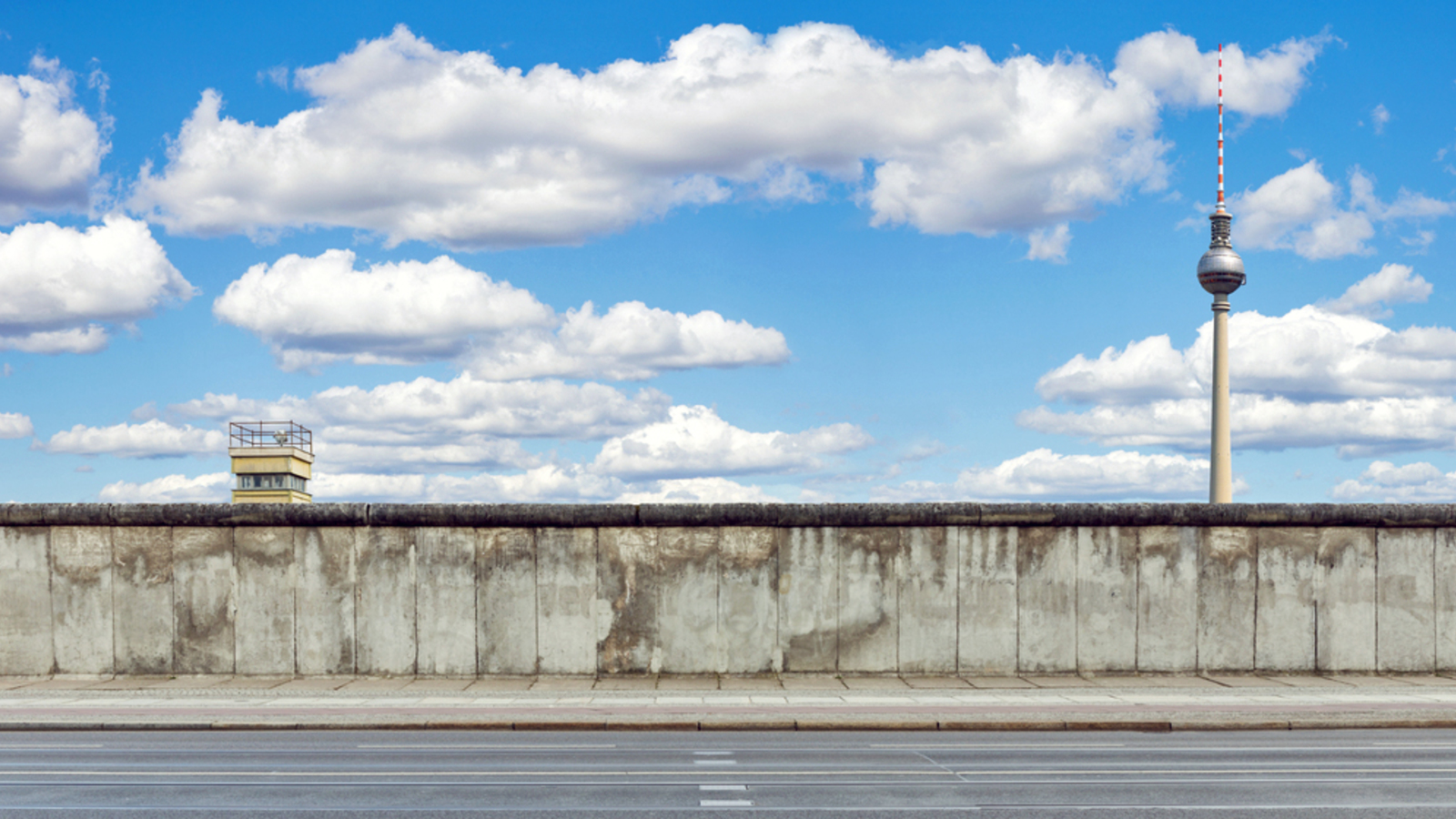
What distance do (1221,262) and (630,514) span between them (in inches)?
3334

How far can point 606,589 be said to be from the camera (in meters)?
18.5

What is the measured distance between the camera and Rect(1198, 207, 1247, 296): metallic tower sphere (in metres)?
92.1

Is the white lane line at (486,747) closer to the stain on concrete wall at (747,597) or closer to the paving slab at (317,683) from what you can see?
the paving slab at (317,683)

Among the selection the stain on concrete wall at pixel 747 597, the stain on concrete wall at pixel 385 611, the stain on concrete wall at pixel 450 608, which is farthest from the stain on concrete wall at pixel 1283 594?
the stain on concrete wall at pixel 385 611

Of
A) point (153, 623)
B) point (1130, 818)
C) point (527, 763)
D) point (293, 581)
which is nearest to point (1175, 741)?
point (1130, 818)

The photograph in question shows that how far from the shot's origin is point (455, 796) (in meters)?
10.4

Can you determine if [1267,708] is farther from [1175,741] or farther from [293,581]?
[293,581]

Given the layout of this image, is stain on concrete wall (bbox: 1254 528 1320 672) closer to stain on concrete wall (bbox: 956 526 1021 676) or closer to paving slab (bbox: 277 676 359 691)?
stain on concrete wall (bbox: 956 526 1021 676)

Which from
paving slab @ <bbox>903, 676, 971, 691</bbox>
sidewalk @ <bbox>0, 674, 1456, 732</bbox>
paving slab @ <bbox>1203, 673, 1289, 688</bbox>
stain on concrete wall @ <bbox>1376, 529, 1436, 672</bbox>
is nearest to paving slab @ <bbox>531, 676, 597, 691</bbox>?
sidewalk @ <bbox>0, 674, 1456, 732</bbox>

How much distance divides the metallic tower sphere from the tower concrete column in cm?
169

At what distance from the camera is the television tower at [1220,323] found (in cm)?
9300

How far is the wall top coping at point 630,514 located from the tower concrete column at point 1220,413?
8316 cm

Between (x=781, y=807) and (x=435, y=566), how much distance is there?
32.3 ft

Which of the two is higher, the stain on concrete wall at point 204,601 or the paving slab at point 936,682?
the stain on concrete wall at point 204,601
